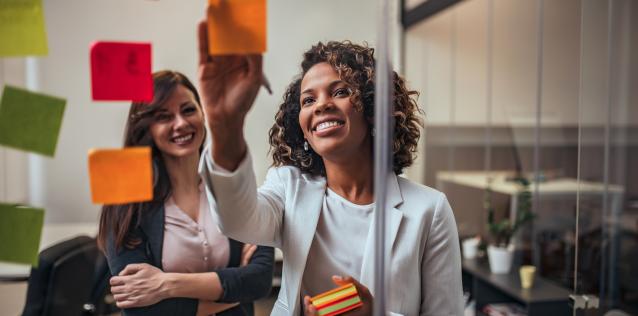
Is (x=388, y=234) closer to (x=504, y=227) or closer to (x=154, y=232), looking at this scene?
(x=154, y=232)

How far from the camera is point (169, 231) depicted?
0.82m

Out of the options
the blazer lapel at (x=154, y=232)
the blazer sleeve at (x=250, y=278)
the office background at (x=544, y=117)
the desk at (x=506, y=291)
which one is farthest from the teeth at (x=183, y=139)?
the desk at (x=506, y=291)

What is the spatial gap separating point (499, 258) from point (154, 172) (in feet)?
6.54

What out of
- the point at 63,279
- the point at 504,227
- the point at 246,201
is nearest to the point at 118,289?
the point at 63,279

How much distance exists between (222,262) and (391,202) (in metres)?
0.29

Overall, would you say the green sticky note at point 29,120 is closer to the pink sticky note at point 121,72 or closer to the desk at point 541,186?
the pink sticky note at point 121,72

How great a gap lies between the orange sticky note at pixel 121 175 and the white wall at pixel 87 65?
0.02 meters

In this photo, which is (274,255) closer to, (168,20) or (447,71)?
(168,20)

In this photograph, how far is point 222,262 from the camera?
0.83 meters

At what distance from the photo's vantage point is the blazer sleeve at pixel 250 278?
0.83m

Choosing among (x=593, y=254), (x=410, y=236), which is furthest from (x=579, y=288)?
(x=593, y=254)

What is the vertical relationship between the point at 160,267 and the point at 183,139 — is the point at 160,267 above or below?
below

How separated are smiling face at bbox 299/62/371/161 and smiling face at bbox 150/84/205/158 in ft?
0.56

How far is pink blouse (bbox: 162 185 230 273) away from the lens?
81cm
